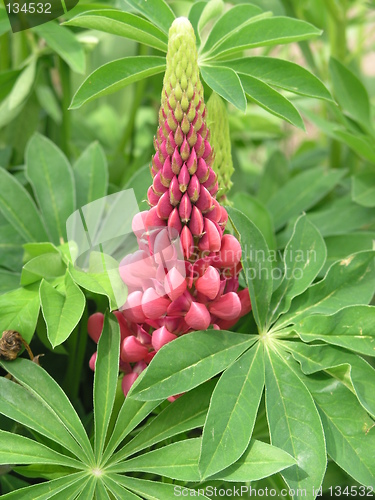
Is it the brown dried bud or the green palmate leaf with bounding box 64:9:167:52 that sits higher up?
the green palmate leaf with bounding box 64:9:167:52

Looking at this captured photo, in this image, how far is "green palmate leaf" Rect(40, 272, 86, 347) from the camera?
693 mm

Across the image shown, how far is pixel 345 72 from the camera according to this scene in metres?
A: 1.09

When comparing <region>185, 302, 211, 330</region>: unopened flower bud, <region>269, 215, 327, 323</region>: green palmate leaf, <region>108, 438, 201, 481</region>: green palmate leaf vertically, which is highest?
<region>269, 215, 327, 323</region>: green palmate leaf

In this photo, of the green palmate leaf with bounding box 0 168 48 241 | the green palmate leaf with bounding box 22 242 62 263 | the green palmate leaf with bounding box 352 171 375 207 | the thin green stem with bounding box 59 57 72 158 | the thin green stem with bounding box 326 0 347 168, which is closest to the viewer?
the green palmate leaf with bounding box 22 242 62 263

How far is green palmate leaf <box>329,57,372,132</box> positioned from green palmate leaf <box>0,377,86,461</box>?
0.74m

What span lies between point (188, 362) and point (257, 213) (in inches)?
16.2

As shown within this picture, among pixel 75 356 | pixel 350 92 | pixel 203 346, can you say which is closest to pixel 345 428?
pixel 203 346

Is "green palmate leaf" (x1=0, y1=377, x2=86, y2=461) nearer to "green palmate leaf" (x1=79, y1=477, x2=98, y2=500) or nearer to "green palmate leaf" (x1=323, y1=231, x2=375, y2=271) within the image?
"green palmate leaf" (x1=79, y1=477, x2=98, y2=500)

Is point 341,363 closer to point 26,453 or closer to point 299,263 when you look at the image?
point 299,263

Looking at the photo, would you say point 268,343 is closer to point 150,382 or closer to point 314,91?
point 150,382

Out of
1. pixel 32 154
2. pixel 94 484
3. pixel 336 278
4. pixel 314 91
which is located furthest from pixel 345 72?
pixel 94 484

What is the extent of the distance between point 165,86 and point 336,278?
34 cm

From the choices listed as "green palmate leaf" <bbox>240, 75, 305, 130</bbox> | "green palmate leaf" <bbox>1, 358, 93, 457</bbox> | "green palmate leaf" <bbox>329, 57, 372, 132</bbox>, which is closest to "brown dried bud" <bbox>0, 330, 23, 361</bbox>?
"green palmate leaf" <bbox>1, 358, 93, 457</bbox>

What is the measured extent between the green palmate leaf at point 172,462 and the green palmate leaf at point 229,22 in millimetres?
552
